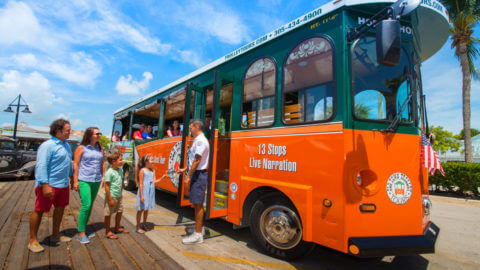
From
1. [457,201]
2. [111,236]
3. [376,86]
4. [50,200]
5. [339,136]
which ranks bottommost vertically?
[111,236]

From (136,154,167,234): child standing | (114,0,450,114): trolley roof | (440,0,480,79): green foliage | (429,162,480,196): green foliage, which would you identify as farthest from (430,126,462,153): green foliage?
(136,154,167,234): child standing

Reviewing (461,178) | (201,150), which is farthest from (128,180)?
(461,178)

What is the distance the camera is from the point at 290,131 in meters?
3.30

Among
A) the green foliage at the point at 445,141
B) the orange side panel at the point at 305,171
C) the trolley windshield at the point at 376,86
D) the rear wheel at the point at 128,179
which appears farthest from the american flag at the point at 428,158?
the green foliage at the point at 445,141

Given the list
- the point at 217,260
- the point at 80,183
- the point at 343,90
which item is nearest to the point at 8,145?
the point at 80,183

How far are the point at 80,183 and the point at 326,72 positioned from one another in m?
3.76

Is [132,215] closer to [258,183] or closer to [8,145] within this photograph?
[258,183]

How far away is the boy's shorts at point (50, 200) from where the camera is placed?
10.7ft

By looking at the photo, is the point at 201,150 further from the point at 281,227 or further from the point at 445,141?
the point at 445,141

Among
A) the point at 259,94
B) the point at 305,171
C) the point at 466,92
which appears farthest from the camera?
the point at 466,92

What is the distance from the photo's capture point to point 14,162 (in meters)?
10.2

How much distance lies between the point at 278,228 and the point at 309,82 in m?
1.94

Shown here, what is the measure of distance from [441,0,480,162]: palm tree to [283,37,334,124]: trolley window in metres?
12.3

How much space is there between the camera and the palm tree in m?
11.3
